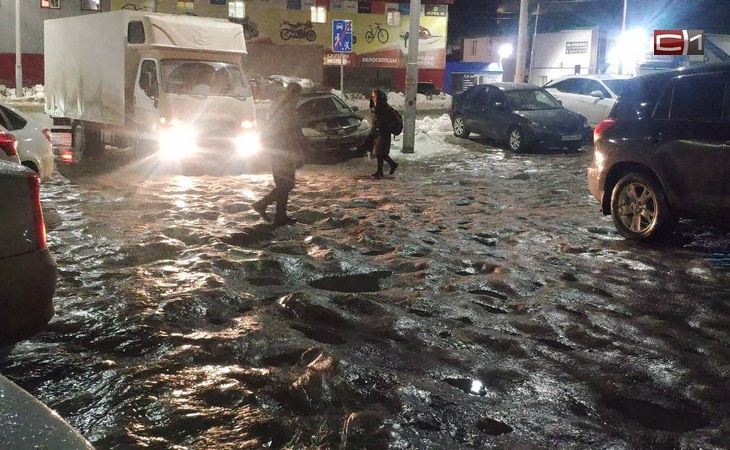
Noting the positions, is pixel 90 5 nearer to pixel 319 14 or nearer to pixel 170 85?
pixel 319 14

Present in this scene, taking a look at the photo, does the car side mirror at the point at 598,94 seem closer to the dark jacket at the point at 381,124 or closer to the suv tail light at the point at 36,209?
the dark jacket at the point at 381,124

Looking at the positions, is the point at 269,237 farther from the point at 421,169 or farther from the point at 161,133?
the point at 421,169

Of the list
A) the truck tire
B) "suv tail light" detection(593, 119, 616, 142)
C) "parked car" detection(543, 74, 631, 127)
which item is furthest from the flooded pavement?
"parked car" detection(543, 74, 631, 127)

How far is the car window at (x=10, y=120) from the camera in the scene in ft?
33.5

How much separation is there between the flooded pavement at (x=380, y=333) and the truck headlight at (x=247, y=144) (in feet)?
14.8

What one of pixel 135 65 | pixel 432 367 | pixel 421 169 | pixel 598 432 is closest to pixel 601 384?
pixel 598 432

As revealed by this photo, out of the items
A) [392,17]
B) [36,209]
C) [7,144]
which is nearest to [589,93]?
[7,144]

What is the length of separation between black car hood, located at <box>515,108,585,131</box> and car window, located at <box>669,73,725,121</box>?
1008cm

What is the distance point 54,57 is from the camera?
18.1 meters

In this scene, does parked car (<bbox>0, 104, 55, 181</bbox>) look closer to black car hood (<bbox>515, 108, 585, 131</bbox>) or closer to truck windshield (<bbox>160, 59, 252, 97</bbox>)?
truck windshield (<bbox>160, 59, 252, 97</bbox>)

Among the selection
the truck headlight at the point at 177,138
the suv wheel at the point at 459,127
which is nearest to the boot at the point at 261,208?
the truck headlight at the point at 177,138

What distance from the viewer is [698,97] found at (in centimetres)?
759

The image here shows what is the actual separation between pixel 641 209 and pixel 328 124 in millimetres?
9378

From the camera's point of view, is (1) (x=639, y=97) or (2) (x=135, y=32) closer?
(1) (x=639, y=97)
